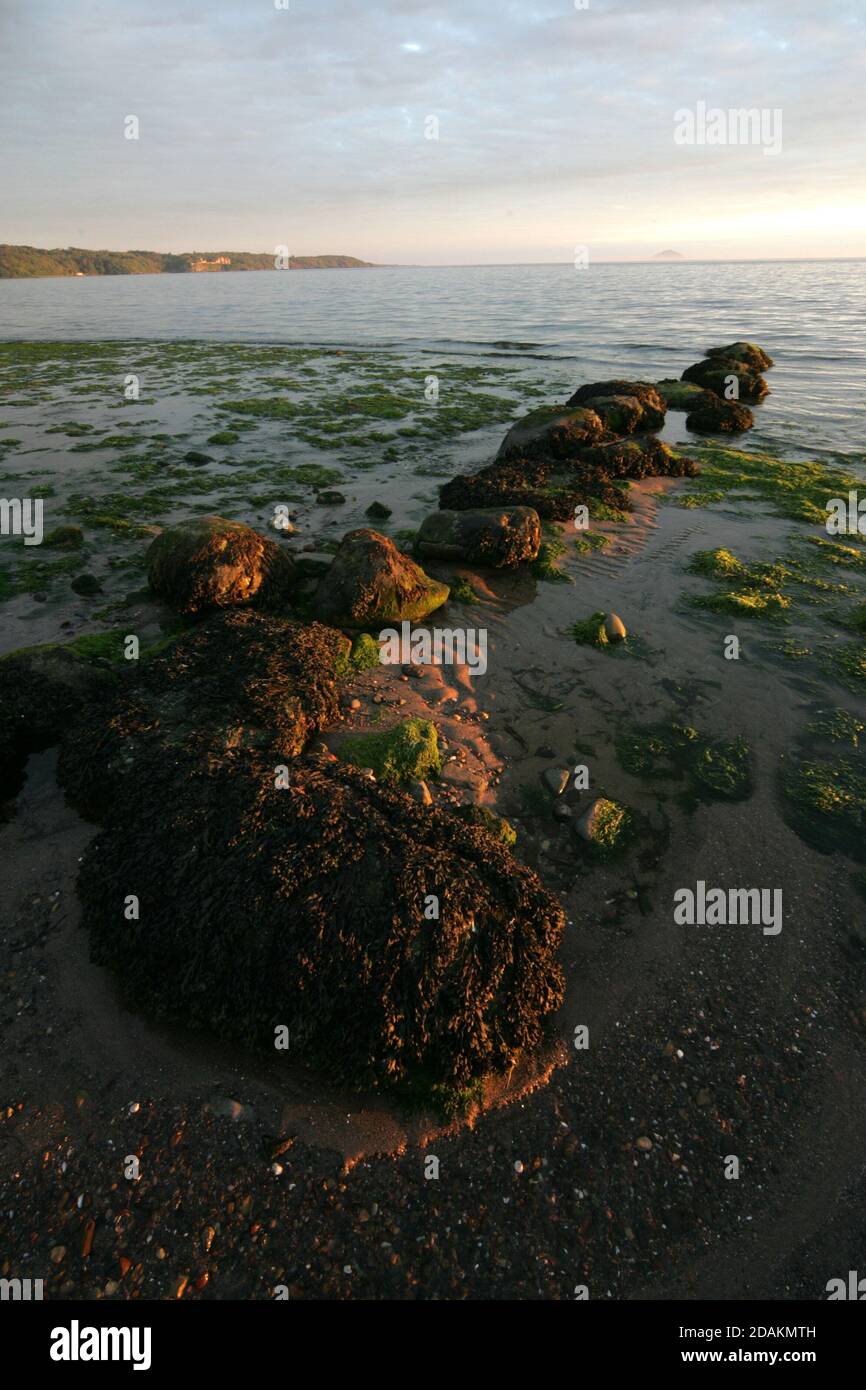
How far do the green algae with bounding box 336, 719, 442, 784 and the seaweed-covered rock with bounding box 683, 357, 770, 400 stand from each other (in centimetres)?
2587

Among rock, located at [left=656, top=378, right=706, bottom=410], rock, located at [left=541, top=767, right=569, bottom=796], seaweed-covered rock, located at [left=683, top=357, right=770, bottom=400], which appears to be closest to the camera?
rock, located at [left=541, top=767, right=569, bottom=796]

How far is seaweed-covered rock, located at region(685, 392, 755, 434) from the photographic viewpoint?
23.2m

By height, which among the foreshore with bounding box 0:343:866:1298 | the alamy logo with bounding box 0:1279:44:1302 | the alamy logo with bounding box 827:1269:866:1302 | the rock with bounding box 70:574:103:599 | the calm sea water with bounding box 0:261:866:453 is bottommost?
the alamy logo with bounding box 827:1269:866:1302

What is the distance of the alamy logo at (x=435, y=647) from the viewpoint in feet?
31.9

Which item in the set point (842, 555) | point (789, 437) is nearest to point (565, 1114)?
point (842, 555)

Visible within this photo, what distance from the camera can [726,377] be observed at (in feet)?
89.5

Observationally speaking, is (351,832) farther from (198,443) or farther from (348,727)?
(198,443)

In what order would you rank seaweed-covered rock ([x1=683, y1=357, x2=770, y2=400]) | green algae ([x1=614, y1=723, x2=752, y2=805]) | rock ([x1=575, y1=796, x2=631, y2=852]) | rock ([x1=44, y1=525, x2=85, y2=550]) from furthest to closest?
seaweed-covered rock ([x1=683, y1=357, x2=770, y2=400])
rock ([x1=44, y1=525, x2=85, y2=550])
green algae ([x1=614, y1=723, x2=752, y2=805])
rock ([x1=575, y1=796, x2=631, y2=852])

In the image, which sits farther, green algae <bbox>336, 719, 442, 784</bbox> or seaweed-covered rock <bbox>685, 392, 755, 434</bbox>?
seaweed-covered rock <bbox>685, 392, 755, 434</bbox>

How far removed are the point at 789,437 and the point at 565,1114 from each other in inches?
943

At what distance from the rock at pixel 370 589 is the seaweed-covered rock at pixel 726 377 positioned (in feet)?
74.4

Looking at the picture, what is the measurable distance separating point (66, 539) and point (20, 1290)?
1289cm

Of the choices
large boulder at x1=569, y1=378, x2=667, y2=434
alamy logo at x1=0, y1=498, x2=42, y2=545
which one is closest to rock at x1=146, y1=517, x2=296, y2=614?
alamy logo at x1=0, y1=498, x2=42, y2=545
